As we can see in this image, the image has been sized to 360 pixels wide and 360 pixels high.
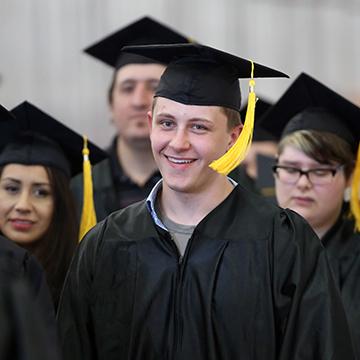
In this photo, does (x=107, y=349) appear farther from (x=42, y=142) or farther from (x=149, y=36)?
(x=149, y=36)

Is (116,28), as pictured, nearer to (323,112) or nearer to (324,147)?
(323,112)

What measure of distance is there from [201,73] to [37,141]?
35.5 inches

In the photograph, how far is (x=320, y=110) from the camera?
12.2 ft

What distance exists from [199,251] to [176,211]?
6.3 inches

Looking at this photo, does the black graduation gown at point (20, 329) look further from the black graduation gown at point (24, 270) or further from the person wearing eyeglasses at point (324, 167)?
the person wearing eyeglasses at point (324, 167)

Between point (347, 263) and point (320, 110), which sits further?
point (320, 110)

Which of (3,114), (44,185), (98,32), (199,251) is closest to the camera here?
(199,251)

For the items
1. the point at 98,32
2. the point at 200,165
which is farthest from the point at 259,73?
the point at 98,32

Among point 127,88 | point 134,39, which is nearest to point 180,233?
point 127,88

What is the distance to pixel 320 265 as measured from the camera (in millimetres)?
2729

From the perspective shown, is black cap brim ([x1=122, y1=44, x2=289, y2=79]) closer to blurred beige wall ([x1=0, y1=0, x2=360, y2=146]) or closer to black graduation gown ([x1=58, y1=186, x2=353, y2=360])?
black graduation gown ([x1=58, y1=186, x2=353, y2=360])

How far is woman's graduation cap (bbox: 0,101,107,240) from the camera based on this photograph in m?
3.42

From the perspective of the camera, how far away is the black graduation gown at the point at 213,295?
8.70ft

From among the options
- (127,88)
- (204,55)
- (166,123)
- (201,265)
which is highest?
(127,88)
